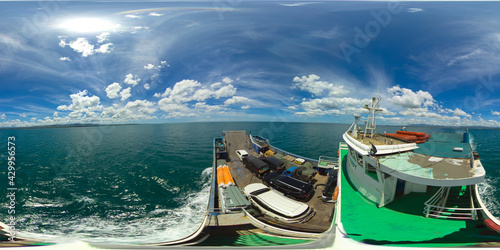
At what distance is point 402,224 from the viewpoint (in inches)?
264

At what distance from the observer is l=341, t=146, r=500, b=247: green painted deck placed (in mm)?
5523

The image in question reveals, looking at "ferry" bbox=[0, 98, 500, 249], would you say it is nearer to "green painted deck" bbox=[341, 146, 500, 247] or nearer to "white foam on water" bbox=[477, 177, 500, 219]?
"green painted deck" bbox=[341, 146, 500, 247]

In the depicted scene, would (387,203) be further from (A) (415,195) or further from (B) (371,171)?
(A) (415,195)

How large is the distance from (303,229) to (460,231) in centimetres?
585

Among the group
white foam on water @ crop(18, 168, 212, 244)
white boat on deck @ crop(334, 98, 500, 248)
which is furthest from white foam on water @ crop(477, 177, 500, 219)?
white foam on water @ crop(18, 168, 212, 244)

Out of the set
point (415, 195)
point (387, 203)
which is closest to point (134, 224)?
point (387, 203)

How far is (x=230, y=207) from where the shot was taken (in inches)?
382

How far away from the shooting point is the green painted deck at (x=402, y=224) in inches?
217

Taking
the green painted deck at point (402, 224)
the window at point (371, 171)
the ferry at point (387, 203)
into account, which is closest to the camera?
the green painted deck at point (402, 224)

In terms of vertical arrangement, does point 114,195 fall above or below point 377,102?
below

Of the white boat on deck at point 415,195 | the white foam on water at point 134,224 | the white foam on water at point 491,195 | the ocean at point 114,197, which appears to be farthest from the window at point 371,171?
the white foam on water at point 491,195

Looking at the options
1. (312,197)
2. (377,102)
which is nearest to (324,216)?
(312,197)

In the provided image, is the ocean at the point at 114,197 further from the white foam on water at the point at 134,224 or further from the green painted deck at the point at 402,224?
the green painted deck at the point at 402,224

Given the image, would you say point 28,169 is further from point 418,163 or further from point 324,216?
point 418,163
